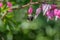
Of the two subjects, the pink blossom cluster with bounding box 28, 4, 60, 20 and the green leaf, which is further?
the green leaf

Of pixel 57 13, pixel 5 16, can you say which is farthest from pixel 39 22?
pixel 57 13

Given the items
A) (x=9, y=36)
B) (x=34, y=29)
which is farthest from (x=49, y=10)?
(x=34, y=29)

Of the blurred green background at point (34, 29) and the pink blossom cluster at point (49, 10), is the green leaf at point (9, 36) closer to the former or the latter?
the blurred green background at point (34, 29)

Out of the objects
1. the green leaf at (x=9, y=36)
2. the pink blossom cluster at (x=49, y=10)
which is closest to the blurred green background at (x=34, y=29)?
the green leaf at (x=9, y=36)

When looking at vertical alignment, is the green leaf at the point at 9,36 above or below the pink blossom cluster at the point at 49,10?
below

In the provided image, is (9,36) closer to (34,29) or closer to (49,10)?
(34,29)

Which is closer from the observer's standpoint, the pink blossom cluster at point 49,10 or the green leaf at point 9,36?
the pink blossom cluster at point 49,10

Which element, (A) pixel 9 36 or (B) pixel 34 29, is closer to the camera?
(A) pixel 9 36

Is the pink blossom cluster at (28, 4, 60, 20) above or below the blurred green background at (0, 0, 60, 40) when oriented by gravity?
above

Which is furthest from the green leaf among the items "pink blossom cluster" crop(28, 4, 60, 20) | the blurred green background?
"pink blossom cluster" crop(28, 4, 60, 20)

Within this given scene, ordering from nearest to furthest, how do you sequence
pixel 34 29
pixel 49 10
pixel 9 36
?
pixel 49 10 → pixel 9 36 → pixel 34 29

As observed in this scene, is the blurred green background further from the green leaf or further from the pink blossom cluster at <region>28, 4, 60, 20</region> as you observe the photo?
the pink blossom cluster at <region>28, 4, 60, 20</region>

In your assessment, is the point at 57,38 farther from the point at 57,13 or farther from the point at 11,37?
the point at 57,13
